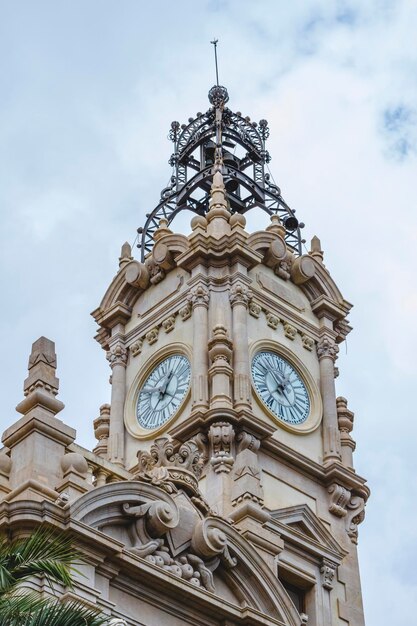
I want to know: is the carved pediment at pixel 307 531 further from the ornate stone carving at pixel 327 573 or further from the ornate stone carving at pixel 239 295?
the ornate stone carving at pixel 239 295

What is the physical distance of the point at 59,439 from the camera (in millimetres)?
24766

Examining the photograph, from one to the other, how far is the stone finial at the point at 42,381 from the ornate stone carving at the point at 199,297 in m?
15.7

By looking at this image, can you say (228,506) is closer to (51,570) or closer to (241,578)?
(241,578)

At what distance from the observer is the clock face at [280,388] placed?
132 ft

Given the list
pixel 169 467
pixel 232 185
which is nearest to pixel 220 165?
pixel 232 185

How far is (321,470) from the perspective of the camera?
39.9 metres

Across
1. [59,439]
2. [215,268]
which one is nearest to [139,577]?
[59,439]

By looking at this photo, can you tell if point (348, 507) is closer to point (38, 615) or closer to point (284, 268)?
point (284, 268)

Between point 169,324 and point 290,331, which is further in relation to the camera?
point 290,331

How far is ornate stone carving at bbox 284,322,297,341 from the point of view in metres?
42.3

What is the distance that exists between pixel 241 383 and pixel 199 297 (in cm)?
315

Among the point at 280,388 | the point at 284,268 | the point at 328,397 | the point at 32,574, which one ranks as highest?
the point at 284,268

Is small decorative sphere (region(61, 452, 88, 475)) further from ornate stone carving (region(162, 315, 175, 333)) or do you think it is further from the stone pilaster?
ornate stone carving (region(162, 315, 175, 333))

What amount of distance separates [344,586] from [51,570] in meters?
21.1
